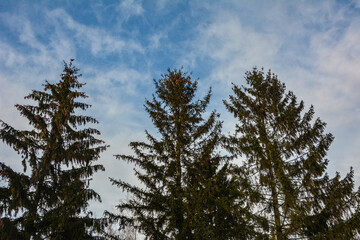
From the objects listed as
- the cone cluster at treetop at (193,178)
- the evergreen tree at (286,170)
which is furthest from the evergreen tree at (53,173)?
the evergreen tree at (286,170)

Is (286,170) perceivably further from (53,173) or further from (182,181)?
(53,173)

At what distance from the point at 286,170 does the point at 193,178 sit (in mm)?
4653

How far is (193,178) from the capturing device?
1311 cm

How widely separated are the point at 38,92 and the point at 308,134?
42.8 feet

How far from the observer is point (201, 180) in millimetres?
12812

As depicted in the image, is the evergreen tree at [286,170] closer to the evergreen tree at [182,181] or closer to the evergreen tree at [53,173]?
the evergreen tree at [182,181]

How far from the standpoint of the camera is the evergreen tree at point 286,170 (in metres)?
8.84

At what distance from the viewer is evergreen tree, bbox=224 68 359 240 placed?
29.0ft

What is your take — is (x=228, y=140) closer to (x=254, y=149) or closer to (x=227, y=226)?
(x=254, y=149)

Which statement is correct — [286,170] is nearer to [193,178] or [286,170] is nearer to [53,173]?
[193,178]

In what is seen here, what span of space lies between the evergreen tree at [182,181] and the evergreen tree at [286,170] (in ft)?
3.64

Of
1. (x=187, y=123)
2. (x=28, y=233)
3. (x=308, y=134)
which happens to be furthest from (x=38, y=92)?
(x=308, y=134)

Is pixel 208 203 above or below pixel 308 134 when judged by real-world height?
below

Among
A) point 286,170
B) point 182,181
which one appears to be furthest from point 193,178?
point 286,170
